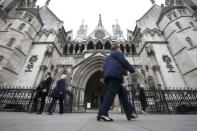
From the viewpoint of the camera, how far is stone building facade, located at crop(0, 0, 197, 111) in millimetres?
15273

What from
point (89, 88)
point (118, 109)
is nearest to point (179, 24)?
point (118, 109)

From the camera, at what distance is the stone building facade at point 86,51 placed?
601 inches

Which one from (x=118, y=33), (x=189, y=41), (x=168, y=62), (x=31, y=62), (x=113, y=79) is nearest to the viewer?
(x=113, y=79)

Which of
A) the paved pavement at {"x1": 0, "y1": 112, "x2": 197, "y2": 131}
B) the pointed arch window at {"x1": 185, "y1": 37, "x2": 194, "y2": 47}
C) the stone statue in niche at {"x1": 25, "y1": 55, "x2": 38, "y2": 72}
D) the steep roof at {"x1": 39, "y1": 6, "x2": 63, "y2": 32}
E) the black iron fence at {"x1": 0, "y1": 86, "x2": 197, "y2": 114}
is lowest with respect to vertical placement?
the paved pavement at {"x1": 0, "y1": 112, "x2": 197, "y2": 131}

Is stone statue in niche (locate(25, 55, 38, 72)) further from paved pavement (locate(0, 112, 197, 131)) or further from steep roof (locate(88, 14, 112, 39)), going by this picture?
paved pavement (locate(0, 112, 197, 131))

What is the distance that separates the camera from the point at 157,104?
10.0 metres

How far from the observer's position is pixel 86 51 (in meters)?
19.7

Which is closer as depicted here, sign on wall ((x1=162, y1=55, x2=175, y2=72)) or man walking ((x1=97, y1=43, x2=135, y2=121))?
man walking ((x1=97, y1=43, x2=135, y2=121))

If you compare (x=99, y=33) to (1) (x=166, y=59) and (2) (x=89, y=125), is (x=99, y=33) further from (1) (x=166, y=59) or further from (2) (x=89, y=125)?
(2) (x=89, y=125)

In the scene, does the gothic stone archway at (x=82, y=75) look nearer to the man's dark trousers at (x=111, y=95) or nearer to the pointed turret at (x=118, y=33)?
the pointed turret at (x=118, y=33)

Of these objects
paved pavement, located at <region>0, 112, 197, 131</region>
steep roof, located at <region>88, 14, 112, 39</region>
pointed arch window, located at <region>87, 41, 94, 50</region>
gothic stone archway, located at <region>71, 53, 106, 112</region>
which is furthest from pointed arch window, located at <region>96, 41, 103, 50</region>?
paved pavement, located at <region>0, 112, 197, 131</region>

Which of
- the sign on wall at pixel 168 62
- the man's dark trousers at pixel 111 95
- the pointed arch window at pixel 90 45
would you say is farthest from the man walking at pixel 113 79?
the pointed arch window at pixel 90 45

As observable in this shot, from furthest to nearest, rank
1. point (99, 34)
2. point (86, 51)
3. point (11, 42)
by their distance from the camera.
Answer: point (99, 34), point (86, 51), point (11, 42)

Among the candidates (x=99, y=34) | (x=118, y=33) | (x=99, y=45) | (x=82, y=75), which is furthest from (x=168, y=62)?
(x=99, y=34)
